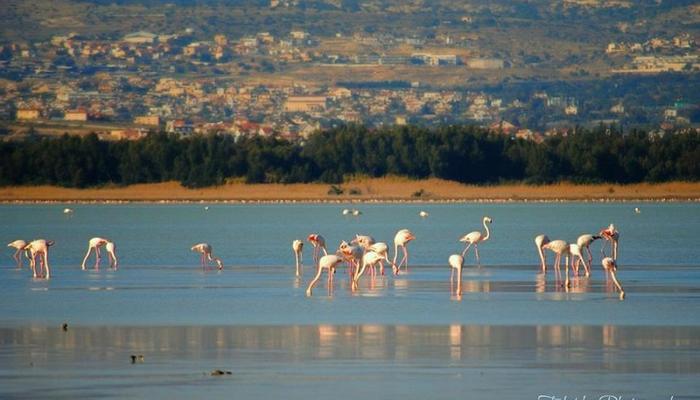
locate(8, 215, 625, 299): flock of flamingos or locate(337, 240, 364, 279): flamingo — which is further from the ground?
locate(337, 240, 364, 279): flamingo

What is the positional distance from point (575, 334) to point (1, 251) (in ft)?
105

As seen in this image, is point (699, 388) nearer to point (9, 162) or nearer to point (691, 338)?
point (691, 338)

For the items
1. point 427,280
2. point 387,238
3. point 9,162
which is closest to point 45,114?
point 9,162

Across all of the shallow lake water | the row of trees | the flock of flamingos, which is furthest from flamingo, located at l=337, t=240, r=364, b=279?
the row of trees

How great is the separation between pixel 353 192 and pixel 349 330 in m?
87.0

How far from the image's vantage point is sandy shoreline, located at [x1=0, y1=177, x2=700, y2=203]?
106938 mm

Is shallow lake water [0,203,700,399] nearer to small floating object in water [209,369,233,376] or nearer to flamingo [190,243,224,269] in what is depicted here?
small floating object in water [209,369,233,376]

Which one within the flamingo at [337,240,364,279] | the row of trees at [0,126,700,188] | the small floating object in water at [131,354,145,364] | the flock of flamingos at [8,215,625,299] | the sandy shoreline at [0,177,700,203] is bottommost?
the sandy shoreline at [0,177,700,203]

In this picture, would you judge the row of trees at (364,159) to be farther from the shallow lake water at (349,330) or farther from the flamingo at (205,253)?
the flamingo at (205,253)

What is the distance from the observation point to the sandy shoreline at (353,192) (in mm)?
106938

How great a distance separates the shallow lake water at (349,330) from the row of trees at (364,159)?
5785cm

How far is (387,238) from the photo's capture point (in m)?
56.1

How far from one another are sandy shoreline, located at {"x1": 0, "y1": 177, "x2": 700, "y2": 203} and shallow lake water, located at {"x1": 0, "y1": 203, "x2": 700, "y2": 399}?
2296 inches

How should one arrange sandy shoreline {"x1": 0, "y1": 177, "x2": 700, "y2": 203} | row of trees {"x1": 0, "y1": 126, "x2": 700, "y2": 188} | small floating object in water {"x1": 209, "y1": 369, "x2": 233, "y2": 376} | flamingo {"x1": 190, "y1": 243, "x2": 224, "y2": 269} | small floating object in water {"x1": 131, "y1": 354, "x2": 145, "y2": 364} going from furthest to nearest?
sandy shoreline {"x1": 0, "y1": 177, "x2": 700, "y2": 203} → row of trees {"x1": 0, "y1": 126, "x2": 700, "y2": 188} → flamingo {"x1": 190, "y1": 243, "x2": 224, "y2": 269} → small floating object in water {"x1": 131, "y1": 354, "x2": 145, "y2": 364} → small floating object in water {"x1": 209, "y1": 369, "x2": 233, "y2": 376}
